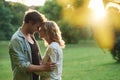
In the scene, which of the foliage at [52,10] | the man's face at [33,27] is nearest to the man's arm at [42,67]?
the man's face at [33,27]

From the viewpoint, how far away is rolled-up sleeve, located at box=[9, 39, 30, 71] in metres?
2.12

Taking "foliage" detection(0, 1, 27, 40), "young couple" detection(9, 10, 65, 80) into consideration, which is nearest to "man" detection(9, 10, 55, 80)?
"young couple" detection(9, 10, 65, 80)

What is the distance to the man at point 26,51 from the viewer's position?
2125 mm

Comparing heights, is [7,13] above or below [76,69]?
above

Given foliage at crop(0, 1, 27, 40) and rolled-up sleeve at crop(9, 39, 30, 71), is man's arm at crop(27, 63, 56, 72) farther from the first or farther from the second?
foliage at crop(0, 1, 27, 40)

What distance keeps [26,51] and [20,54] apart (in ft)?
0.14

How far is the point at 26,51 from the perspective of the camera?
2.16 meters

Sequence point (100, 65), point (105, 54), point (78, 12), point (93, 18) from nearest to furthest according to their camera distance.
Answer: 1. point (78, 12)
2. point (93, 18)
3. point (100, 65)
4. point (105, 54)

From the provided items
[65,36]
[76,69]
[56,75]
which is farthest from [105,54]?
[56,75]

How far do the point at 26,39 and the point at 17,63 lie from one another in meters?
0.14

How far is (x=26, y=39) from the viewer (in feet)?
7.16

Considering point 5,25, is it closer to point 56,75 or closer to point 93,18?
point 93,18

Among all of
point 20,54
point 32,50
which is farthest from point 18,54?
point 32,50

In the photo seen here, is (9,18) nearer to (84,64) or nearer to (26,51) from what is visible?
(84,64)
